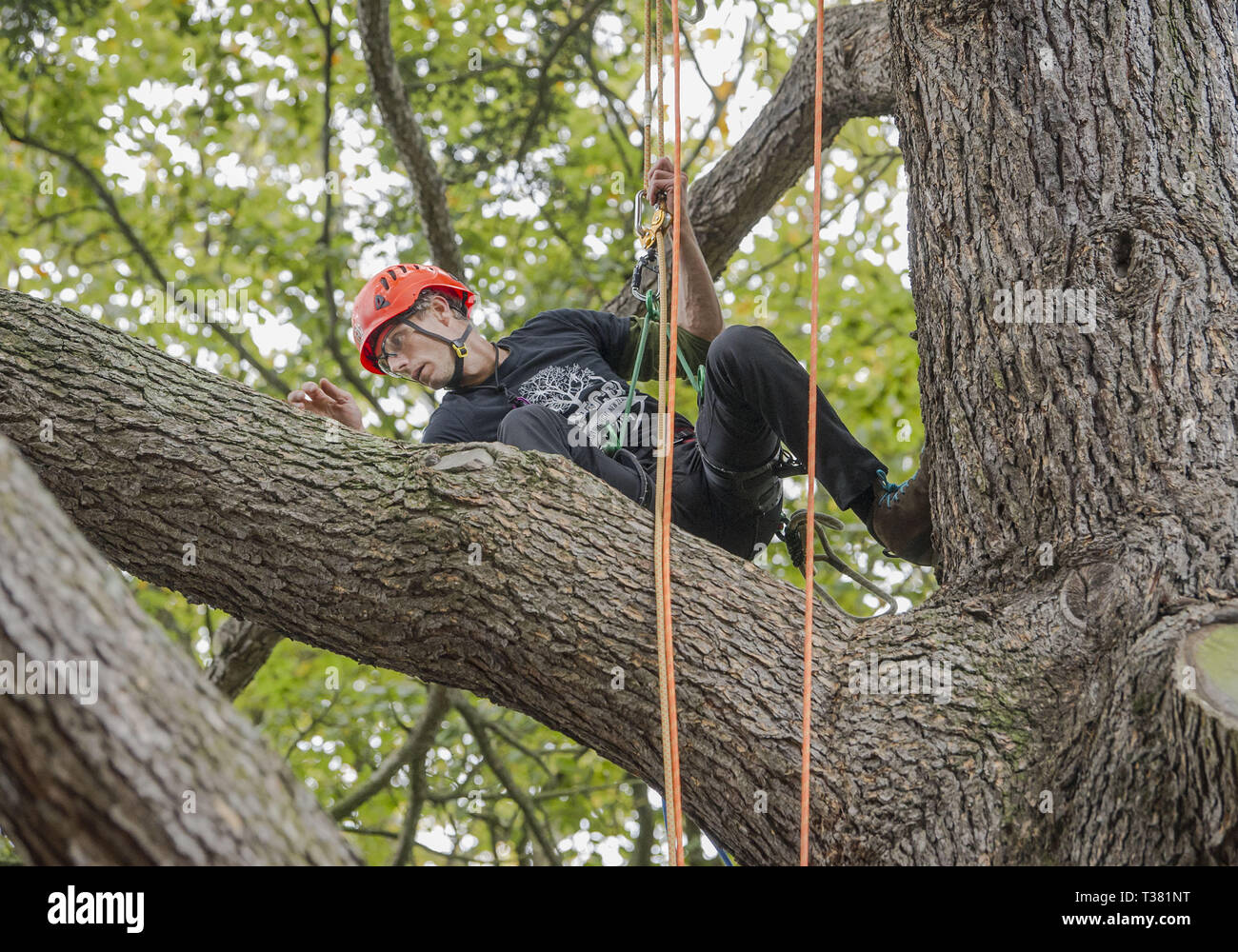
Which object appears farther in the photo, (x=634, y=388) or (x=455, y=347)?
(x=455, y=347)

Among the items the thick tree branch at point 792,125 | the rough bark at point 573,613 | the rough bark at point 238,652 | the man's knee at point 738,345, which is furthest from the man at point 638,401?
the rough bark at point 238,652

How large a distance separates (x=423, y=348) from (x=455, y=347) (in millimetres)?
128

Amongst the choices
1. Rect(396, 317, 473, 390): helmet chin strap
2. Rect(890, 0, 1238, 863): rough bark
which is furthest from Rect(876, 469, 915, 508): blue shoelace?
Rect(396, 317, 473, 390): helmet chin strap

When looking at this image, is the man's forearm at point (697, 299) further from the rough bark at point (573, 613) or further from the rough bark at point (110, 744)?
the rough bark at point (110, 744)

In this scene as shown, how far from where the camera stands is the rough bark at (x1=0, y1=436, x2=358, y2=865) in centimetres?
122

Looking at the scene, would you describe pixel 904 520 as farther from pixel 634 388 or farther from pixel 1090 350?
pixel 634 388

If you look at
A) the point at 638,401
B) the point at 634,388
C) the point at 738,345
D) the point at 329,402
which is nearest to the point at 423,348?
the point at 329,402

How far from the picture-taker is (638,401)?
375 cm

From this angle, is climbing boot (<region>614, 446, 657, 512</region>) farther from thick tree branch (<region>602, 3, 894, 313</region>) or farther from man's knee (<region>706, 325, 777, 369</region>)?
thick tree branch (<region>602, 3, 894, 313</region>)

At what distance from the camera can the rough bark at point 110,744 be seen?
1.22 meters

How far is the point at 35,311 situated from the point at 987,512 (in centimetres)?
223

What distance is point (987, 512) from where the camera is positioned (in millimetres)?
2510
